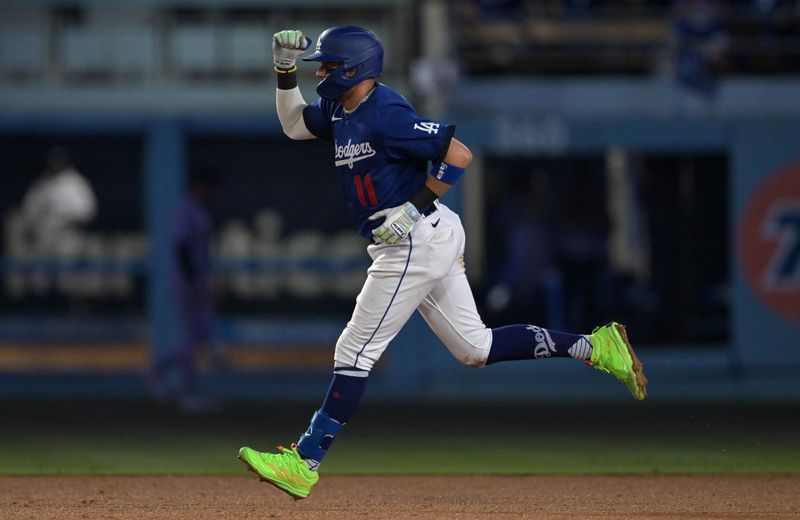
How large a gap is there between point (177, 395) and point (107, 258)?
1.54 m

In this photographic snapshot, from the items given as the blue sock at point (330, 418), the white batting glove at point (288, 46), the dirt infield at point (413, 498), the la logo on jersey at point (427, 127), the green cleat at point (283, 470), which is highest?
the white batting glove at point (288, 46)

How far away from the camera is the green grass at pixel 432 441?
8.29 m

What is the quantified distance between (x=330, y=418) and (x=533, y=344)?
3.34 ft

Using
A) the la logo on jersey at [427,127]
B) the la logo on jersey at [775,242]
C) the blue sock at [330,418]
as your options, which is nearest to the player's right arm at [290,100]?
the la logo on jersey at [427,127]

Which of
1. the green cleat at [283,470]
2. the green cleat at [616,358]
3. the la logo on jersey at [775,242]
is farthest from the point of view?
the la logo on jersey at [775,242]

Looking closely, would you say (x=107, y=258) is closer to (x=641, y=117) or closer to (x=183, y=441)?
(x=183, y=441)

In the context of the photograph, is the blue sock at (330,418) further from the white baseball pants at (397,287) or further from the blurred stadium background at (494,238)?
the blurred stadium background at (494,238)

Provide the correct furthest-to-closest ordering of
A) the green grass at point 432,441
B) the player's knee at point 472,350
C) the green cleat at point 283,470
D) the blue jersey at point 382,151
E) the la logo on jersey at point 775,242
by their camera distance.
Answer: the la logo on jersey at point 775,242 → the green grass at point 432,441 → the player's knee at point 472,350 → the blue jersey at point 382,151 → the green cleat at point 283,470

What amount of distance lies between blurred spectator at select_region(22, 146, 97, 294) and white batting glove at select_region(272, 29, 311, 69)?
7.14 meters

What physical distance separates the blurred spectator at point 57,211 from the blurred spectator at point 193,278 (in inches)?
77.4

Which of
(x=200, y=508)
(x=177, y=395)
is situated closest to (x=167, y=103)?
(x=177, y=395)

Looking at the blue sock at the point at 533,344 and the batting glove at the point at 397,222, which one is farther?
the blue sock at the point at 533,344

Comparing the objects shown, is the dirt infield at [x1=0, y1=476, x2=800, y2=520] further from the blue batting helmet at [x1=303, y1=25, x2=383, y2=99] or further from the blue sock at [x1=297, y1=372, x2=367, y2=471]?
the blue batting helmet at [x1=303, y1=25, x2=383, y2=99]

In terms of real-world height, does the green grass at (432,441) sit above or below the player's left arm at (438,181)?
below
